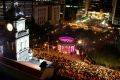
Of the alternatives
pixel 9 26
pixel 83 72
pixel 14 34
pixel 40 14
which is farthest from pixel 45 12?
pixel 83 72

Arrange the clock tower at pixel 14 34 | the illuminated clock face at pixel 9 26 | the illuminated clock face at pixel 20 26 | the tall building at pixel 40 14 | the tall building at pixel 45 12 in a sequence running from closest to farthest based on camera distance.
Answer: the clock tower at pixel 14 34, the illuminated clock face at pixel 9 26, the illuminated clock face at pixel 20 26, the tall building at pixel 40 14, the tall building at pixel 45 12

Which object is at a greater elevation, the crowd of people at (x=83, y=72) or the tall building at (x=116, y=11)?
the tall building at (x=116, y=11)

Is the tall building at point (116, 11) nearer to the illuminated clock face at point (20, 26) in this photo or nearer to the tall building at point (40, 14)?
the tall building at point (40, 14)

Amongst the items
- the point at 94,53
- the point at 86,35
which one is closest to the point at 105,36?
the point at 86,35

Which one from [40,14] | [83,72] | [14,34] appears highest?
[40,14]

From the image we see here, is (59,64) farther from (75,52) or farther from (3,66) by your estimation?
(75,52)

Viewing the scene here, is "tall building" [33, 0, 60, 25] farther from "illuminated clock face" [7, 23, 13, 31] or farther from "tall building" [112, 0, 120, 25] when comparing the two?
"illuminated clock face" [7, 23, 13, 31]

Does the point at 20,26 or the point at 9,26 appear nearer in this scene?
the point at 9,26

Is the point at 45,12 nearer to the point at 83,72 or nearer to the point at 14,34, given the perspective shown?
the point at 14,34

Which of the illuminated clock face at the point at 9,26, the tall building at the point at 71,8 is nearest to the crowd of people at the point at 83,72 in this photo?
the illuminated clock face at the point at 9,26
